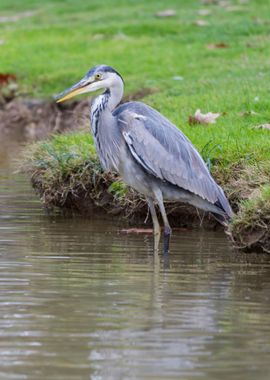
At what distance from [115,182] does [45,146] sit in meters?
1.03

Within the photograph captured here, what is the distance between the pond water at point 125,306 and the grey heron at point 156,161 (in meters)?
0.37

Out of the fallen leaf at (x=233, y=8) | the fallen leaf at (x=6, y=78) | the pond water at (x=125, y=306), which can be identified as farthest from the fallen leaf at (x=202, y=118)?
the fallen leaf at (x=233, y=8)

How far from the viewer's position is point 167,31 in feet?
60.8

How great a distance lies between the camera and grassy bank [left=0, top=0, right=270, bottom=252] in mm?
9445

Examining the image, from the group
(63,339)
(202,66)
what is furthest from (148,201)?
(202,66)

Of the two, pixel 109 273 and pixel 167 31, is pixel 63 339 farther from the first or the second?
pixel 167 31

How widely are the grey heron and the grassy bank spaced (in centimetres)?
36

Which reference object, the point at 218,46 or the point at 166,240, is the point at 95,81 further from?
the point at 218,46

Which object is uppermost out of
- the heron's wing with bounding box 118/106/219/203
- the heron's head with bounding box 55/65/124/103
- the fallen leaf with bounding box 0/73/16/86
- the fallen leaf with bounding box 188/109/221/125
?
the heron's head with bounding box 55/65/124/103

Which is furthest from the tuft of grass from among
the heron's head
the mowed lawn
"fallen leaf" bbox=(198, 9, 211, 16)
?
"fallen leaf" bbox=(198, 9, 211, 16)

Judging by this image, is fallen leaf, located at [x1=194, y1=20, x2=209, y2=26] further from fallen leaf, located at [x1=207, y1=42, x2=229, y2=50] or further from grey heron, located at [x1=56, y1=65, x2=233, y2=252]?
grey heron, located at [x1=56, y1=65, x2=233, y2=252]

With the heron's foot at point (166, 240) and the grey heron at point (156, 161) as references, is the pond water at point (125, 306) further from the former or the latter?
the grey heron at point (156, 161)

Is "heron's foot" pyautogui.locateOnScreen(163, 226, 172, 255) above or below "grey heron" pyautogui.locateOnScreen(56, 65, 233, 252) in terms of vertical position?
below

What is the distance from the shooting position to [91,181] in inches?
392
